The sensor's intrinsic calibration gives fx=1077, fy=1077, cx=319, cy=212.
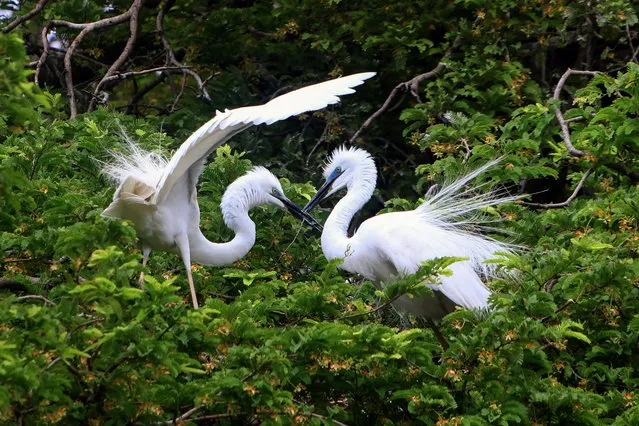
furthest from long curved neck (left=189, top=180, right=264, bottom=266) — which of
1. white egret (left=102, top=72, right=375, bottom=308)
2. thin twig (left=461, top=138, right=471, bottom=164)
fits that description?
thin twig (left=461, top=138, right=471, bottom=164)

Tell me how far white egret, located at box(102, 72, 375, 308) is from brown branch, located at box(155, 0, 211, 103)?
1.03 m

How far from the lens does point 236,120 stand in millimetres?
4531

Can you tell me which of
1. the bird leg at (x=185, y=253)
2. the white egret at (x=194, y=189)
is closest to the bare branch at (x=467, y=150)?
the white egret at (x=194, y=189)

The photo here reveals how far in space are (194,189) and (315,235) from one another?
3.56ft

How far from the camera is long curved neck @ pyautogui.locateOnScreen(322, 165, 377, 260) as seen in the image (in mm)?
5523

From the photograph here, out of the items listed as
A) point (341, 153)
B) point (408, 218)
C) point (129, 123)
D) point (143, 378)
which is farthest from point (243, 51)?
point (143, 378)

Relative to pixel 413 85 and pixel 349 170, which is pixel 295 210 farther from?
pixel 413 85

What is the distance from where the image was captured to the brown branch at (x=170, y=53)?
6.74 m

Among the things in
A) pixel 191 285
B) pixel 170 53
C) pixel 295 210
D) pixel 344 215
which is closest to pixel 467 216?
pixel 344 215

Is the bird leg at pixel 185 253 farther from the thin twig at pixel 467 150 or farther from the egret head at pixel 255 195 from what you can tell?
the thin twig at pixel 467 150

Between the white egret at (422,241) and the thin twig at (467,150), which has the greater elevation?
the thin twig at (467,150)

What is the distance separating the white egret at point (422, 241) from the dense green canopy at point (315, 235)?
0.13 meters

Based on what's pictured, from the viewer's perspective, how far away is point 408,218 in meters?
5.48

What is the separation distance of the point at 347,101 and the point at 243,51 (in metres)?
0.83
